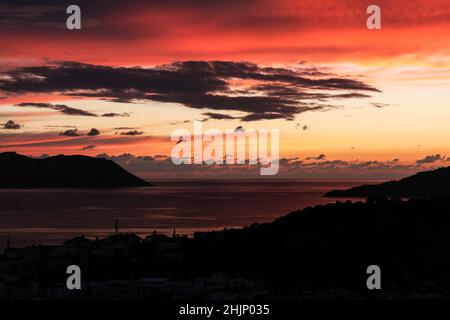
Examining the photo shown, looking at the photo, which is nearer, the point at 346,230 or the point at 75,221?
the point at 346,230

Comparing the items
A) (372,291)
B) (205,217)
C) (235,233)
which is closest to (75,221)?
(205,217)
